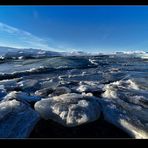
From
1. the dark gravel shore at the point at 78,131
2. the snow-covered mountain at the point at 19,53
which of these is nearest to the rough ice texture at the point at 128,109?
the dark gravel shore at the point at 78,131

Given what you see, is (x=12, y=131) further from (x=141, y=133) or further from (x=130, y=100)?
(x=130, y=100)

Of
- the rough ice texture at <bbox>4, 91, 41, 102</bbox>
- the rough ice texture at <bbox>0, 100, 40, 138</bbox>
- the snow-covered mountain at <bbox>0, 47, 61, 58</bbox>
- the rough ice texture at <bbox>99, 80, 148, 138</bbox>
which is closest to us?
the rough ice texture at <bbox>0, 100, 40, 138</bbox>

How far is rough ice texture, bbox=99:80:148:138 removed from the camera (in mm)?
1687

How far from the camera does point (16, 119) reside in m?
1.76

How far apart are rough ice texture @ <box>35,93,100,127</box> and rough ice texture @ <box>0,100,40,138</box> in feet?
0.35

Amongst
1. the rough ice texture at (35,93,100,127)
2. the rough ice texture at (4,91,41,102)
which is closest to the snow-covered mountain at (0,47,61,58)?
the rough ice texture at (4,91,41,102)

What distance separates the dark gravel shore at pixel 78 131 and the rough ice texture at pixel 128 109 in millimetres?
75

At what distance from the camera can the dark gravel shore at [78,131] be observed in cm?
162

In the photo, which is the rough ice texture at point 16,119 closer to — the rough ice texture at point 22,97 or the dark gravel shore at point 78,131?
the dark gravel shore at point 78,131

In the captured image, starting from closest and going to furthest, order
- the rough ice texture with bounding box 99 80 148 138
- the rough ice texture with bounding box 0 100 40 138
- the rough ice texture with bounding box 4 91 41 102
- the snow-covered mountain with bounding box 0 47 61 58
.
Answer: the rough ice texture with bounding box 0 100 40 138 → the rough ice texture with bounding box 99 80 148 138 → the rough ice texture with bounding box 4 91 41 102 → the snow-covered mountain with bounding box 0 47 61 58

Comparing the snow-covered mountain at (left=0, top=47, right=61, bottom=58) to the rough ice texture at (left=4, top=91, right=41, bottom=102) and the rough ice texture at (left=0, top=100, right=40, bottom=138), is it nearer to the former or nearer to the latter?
the rough ice texture at (left=4, top=91, right=41, bottom=102)
